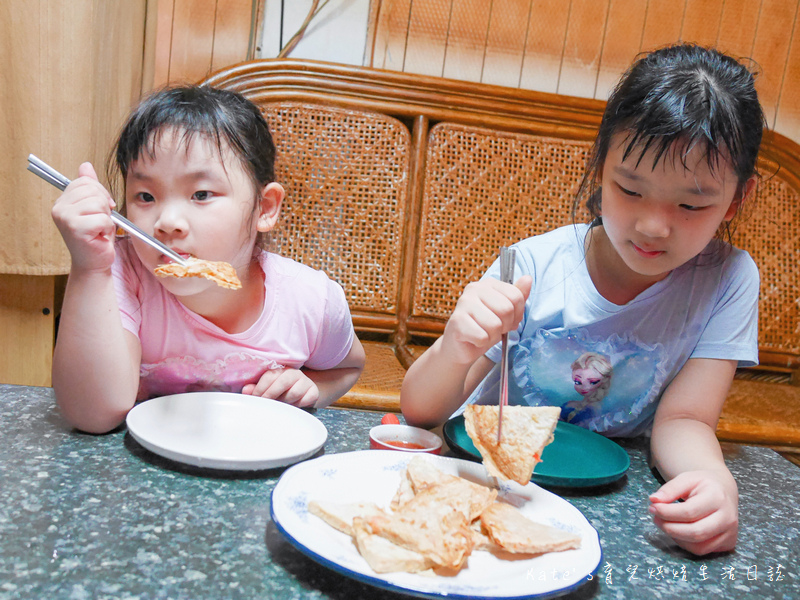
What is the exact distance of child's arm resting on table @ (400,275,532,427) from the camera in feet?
2.63

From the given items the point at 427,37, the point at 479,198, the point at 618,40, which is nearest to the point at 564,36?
the point at 618,40

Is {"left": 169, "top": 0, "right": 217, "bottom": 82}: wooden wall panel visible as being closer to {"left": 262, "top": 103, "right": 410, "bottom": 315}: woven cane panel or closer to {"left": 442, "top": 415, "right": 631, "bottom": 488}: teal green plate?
{"left": 262, "top": 103, "right": 410, "bottom": 315}: woven cane panel

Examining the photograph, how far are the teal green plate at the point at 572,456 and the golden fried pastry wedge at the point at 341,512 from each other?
0.25m

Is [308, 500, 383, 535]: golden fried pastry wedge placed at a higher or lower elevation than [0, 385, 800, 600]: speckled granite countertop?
higher

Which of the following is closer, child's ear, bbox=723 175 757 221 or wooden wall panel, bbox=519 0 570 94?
child's ear, bbox=723 175 757 221

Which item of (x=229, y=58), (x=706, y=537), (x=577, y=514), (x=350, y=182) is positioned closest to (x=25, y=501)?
(x=577, y=514)

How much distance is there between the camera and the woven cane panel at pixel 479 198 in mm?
2256

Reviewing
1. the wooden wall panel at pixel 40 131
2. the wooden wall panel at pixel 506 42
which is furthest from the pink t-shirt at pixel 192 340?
the wooden wall panel at pixel 506 42

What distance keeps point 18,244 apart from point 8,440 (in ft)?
3.51

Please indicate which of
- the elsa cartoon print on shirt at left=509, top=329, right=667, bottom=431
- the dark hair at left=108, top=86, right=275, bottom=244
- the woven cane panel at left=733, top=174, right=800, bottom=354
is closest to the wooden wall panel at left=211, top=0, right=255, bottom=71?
the dark hair at left=108, top=86, right=275, bottom=244

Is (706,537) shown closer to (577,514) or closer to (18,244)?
(577,514)

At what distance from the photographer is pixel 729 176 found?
917 millimetres

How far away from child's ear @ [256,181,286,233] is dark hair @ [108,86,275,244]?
2 cm

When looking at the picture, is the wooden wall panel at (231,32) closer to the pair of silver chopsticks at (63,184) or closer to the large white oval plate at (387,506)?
the pair of silver chopsticks at (63,184)
